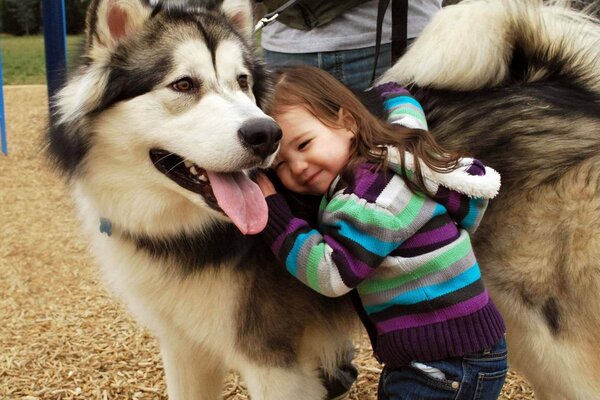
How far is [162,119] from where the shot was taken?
1939 mm

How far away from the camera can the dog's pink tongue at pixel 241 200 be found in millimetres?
1872

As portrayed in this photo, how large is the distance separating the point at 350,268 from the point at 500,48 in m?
1.00

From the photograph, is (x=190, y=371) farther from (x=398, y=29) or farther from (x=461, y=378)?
(x=398, y=29)

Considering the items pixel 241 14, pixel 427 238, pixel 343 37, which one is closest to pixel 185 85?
pixel 241 14

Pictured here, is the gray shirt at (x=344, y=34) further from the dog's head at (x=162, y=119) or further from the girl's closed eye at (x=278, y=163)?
the girl's closed eye at (x=278, y=163)

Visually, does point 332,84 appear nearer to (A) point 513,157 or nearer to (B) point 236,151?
(B) point 236,151

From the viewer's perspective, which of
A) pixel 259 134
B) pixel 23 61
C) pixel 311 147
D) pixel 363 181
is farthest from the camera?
pixel 23 61

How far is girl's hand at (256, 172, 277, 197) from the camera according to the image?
2059mm

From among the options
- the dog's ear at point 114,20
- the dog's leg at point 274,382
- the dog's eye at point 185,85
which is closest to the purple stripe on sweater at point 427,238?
the dog's leg at point 274,382

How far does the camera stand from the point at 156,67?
1.99 m

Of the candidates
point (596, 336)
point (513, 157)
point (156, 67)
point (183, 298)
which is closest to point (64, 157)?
point (156, 67)

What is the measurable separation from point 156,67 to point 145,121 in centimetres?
17

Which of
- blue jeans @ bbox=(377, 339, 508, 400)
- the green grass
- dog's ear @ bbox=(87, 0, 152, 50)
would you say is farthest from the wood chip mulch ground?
the green grass

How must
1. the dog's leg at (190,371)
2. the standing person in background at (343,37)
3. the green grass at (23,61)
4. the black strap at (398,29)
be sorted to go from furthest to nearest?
the green grass at (23,61) → the standing person in background at (343,37) → the black strap at (398,29) → the dog's leg at (190,371)
